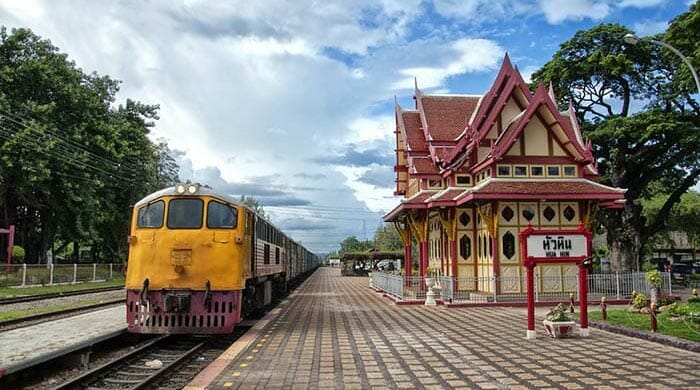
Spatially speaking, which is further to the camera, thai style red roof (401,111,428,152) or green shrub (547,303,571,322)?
thai style red roof (401,111,428,152)

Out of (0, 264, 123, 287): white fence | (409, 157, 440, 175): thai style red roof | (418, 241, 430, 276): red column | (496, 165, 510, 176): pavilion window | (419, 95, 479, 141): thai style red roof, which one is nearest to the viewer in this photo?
(496, 165, 510, 176): pavilion window

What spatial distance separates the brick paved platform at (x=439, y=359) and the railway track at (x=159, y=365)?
54 cm

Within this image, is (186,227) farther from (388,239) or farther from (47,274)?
(388,239)

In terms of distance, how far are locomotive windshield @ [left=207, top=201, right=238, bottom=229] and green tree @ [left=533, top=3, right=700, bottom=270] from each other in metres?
20.2

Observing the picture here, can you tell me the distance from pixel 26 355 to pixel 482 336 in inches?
316

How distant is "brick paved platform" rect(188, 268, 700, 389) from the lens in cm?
716

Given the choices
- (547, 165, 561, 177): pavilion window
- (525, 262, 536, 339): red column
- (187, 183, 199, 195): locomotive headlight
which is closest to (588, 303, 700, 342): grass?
(525, 262, 536, 339): red column

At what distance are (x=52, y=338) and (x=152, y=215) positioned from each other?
2862mm

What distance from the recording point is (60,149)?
93.8 ft

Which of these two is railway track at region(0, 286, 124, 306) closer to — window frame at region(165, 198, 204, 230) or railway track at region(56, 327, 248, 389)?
railway track at region(56, 327, 248, 389)

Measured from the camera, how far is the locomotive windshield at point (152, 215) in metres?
10.9

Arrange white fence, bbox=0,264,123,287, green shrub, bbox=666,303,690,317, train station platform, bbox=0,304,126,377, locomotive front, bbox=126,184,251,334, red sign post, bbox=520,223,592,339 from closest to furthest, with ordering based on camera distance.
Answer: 1. train station platform, bbox=0,304,126,377
2. locomotive front, bbox=126,184,251,334
3. red sign post, bbox=520,223,592,339
4. green shrub, bbox=666,303,690,317
5. white fence, bbox=0,264,123,287

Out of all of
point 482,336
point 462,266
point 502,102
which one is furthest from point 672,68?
point 482,336

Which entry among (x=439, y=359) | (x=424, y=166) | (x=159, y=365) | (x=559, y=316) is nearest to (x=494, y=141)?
(x=424, y=166)
